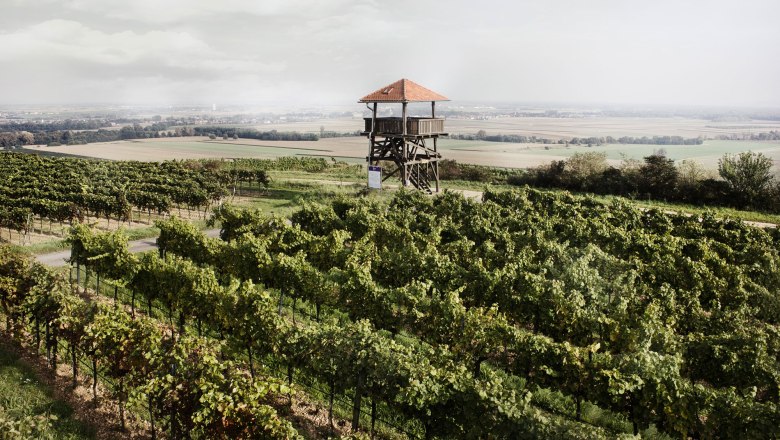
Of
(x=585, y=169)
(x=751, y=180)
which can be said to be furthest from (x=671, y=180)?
(x=585, y=169)

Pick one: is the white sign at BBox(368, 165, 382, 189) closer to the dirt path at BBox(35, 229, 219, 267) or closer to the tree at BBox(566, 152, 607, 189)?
the dirt path at BBox(35, 229, 219, 267)

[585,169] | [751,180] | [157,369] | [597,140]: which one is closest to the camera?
[157,369]

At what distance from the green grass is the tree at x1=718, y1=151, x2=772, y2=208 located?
171 feet

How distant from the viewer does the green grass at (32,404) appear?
10.9 metres

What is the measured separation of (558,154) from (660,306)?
3425 inches

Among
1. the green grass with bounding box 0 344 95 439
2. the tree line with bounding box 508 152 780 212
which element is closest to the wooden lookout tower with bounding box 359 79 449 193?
the tree line with bounding box 508 152 780 212

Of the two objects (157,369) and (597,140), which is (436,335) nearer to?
(157,369)

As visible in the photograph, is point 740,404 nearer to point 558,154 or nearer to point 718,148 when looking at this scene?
point 558,154

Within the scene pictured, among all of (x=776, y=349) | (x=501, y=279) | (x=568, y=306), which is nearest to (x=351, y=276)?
(x=501, y=279)

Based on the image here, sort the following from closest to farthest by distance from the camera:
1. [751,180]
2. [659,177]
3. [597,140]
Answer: [751,180] < [659,177] < [597,140]

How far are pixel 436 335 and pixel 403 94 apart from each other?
2870cm

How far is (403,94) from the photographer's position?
39281 millimetres

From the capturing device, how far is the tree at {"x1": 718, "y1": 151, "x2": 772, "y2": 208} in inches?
1725

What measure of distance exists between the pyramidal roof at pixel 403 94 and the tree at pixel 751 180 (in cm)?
2859
